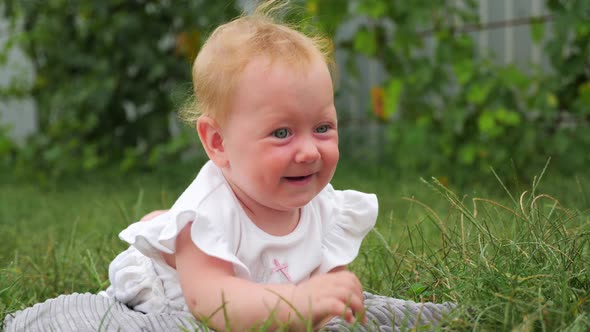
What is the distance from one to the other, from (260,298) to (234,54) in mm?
501

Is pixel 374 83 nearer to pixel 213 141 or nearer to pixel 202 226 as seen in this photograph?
pixel 213 141

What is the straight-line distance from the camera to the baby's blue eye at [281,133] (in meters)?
1.64

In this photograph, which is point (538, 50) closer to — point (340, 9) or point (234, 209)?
point (340, 9)

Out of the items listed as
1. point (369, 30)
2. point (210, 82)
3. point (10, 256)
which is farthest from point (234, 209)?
point (369, 30)

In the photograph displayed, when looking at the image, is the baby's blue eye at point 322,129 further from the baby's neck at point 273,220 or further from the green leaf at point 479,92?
the green leaf at point 479,92

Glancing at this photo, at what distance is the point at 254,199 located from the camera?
1.74 m

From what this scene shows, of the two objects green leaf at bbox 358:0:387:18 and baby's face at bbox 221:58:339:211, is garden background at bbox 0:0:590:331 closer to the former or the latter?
green leaf at bbox 358:0:387:18

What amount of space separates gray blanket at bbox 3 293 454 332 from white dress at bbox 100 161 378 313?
7 centimetres

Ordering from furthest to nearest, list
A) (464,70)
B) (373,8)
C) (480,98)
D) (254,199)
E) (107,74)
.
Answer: (107,74) → (373,8) → (464,70) → (480,98) → (254,199)

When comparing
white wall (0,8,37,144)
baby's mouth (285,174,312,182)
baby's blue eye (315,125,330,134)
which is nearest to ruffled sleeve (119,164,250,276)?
baby's mouth (285,174,312,182)

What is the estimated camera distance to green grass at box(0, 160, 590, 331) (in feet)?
5.00

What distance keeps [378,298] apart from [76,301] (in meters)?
0.69

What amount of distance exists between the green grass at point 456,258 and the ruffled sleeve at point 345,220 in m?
0.13

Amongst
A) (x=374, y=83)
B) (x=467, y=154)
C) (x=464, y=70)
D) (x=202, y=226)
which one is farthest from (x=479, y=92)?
(x=202, y=226)
